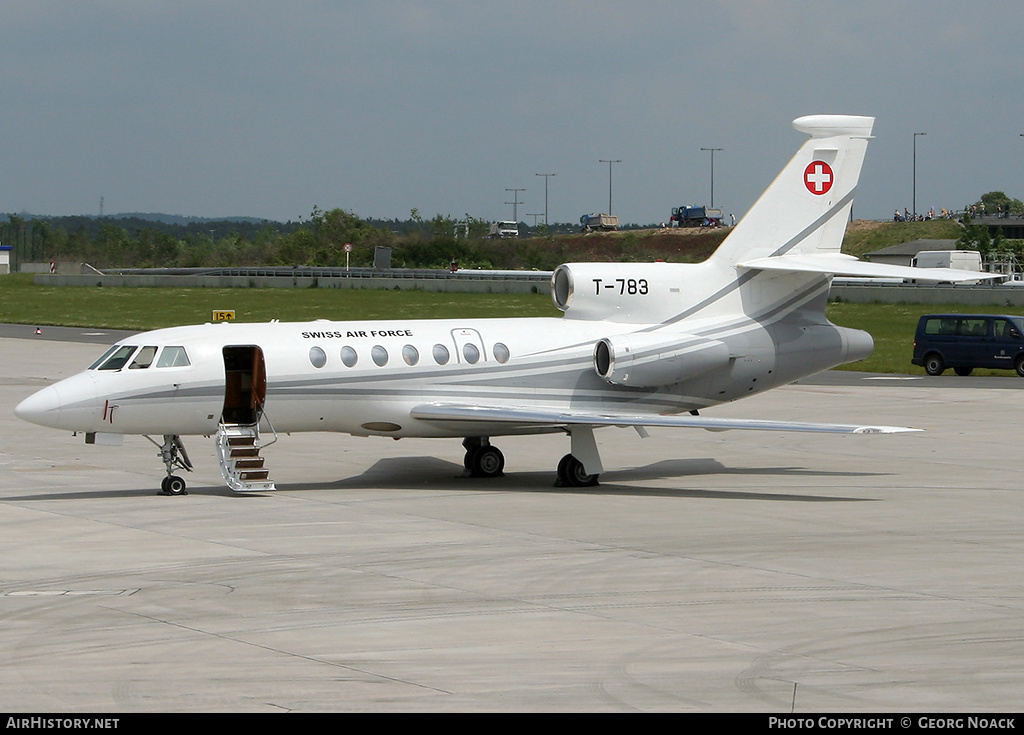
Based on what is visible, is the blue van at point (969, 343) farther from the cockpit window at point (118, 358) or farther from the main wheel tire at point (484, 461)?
the cockpit window at point (118, 358)

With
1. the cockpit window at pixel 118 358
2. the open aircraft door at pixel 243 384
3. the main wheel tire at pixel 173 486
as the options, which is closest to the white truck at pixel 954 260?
the open aircraft door at pixel 243 384

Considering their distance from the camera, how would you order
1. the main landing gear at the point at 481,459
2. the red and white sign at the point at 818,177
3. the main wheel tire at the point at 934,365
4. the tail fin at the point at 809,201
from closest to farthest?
the main landing gear at the point at 481,459 < the tail fin at the point at 809,201 < the red and white sign at the point at 818,177 < the main wheel tire at the point at 934,365

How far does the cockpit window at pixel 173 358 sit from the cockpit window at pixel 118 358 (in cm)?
52

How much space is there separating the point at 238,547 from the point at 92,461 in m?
10.2

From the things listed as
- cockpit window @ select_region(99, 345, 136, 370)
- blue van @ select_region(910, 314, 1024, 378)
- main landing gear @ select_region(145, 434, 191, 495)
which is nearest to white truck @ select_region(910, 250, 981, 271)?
blue van @ select_region(910, 314, 1024, 378)

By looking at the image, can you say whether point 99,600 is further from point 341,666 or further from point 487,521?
point 487,521

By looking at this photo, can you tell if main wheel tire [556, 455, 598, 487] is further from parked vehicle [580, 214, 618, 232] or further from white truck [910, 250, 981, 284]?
parked vehicle [580, 214, 618, 232]

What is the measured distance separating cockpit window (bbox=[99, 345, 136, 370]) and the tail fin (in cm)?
1085

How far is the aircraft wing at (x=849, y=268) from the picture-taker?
21.2m

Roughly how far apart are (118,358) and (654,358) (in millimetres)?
9221

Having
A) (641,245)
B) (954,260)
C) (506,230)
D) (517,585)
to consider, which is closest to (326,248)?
(506,230)

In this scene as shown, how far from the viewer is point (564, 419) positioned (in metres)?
22.2

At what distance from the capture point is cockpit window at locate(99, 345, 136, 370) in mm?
21422

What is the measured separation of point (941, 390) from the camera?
1533 inches
